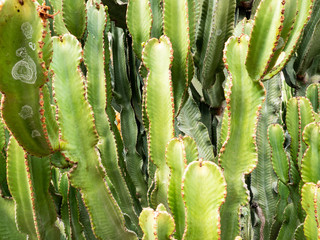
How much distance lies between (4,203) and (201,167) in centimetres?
70

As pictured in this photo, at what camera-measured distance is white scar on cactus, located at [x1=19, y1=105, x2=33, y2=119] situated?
0.85 metres

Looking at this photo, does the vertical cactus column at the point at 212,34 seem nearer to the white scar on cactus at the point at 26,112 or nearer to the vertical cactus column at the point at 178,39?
the vertical cactus column at the point at 178,39

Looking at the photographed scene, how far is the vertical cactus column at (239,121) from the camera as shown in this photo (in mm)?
1073

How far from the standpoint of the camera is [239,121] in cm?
109

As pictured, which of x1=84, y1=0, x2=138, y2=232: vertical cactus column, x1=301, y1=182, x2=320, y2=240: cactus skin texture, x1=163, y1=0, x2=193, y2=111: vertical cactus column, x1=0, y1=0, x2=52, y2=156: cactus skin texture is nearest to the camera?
x1=0, y1=0, x2=52, y2=156: cactus skin texture

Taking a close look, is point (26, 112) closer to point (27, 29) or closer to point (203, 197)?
point (27, 29)

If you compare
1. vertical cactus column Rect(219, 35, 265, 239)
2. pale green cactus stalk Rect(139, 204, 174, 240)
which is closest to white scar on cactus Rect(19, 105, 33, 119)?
pale green cactus stalk Rect(139, 204, 174, 240)

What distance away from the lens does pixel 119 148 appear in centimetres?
157

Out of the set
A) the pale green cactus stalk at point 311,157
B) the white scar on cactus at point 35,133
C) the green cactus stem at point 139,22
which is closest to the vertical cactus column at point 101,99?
the green cactus stem at point 139,22

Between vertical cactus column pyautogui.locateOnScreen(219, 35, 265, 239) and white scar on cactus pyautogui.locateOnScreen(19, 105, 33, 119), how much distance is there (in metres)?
0.51

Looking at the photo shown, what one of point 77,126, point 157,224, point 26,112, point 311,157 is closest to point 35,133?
point 26,112

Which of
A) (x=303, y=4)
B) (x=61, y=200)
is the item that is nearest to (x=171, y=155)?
(x=61, y=200)

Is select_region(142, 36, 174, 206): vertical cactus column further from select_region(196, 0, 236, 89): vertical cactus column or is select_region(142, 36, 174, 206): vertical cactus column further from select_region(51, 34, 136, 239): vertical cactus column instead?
select_region(196, 0, 236, 89): vertical cactus column

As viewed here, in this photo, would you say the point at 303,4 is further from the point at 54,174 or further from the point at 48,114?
the point at 54,174
